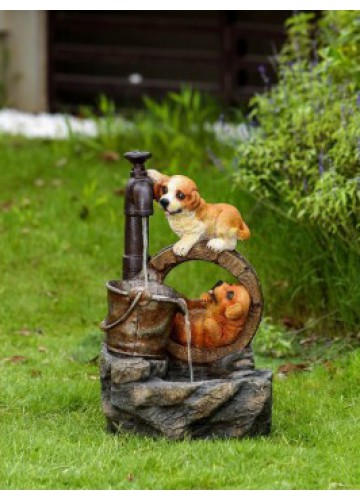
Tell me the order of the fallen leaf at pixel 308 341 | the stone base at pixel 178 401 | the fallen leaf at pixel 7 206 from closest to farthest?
the stone base at pixel 178 401 < the fallen leaf at pixel 308 341 < the fallen leaf at pixel 7 206

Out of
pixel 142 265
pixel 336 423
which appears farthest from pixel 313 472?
pixel 142 265

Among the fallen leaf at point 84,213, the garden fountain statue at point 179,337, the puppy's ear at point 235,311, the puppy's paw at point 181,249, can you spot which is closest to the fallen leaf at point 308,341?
the garden fountain statue at point 179,337

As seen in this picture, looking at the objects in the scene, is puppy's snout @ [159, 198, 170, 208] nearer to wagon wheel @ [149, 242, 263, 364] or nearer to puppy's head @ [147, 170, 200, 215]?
puppy's head @ [147, 170, 200, 215]

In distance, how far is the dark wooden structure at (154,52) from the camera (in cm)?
1252

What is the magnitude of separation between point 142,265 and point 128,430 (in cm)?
76

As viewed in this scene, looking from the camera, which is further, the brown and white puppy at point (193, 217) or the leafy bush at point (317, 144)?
the leafy bush at point (317, 144)

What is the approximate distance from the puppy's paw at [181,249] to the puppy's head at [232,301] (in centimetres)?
24

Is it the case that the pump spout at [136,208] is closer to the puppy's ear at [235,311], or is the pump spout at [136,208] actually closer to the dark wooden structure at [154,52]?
the puppy's ear at [235,311]

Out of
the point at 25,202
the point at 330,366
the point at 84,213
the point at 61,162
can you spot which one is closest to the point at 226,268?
the point at 330,366

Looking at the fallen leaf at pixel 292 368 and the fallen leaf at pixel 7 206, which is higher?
the fallen leaf at pixel 7 206

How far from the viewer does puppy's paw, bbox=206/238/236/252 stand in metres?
5.39

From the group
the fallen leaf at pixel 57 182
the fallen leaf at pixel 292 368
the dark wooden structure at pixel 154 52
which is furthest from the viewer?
the dark wooden structure at pixel 154 52

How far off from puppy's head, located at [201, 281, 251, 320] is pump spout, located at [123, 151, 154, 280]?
39 centimetres

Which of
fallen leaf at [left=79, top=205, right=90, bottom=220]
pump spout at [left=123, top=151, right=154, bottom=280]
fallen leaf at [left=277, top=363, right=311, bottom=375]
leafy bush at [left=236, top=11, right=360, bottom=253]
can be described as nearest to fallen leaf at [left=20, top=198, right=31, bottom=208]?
fallen leaf at [left=79, top=205, right=90, bottom=220]
